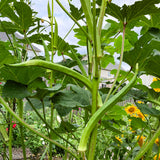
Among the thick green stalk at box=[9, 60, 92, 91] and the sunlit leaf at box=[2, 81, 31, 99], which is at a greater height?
the thick green stalk at box=[9, 60, 92, 91]

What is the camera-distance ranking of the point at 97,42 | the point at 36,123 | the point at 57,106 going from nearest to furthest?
the point at 97,42, the point at 57,106, the point at 36,123

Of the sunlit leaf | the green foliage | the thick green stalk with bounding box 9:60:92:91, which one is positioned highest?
the thick green stalk with bounding box 9:60:92:91

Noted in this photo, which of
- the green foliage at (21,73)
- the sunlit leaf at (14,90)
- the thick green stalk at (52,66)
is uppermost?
the thick green stalk at (52,66)

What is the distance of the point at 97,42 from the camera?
1.11 feet

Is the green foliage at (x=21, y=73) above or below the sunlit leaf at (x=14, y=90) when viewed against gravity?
above

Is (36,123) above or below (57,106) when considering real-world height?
below

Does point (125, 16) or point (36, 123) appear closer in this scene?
point (125, 16)

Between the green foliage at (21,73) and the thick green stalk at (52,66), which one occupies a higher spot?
the thick green stalk at (52,66)

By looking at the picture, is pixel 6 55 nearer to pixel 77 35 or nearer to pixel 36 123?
pixel 77 35

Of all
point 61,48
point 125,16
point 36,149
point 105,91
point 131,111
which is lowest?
point 36,149

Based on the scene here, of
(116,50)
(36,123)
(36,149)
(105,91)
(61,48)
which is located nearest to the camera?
(105,91)

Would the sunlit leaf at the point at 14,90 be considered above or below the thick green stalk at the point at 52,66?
below

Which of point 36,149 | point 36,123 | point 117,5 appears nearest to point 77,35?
point 117,5

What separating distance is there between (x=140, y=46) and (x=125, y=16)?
9 cm
